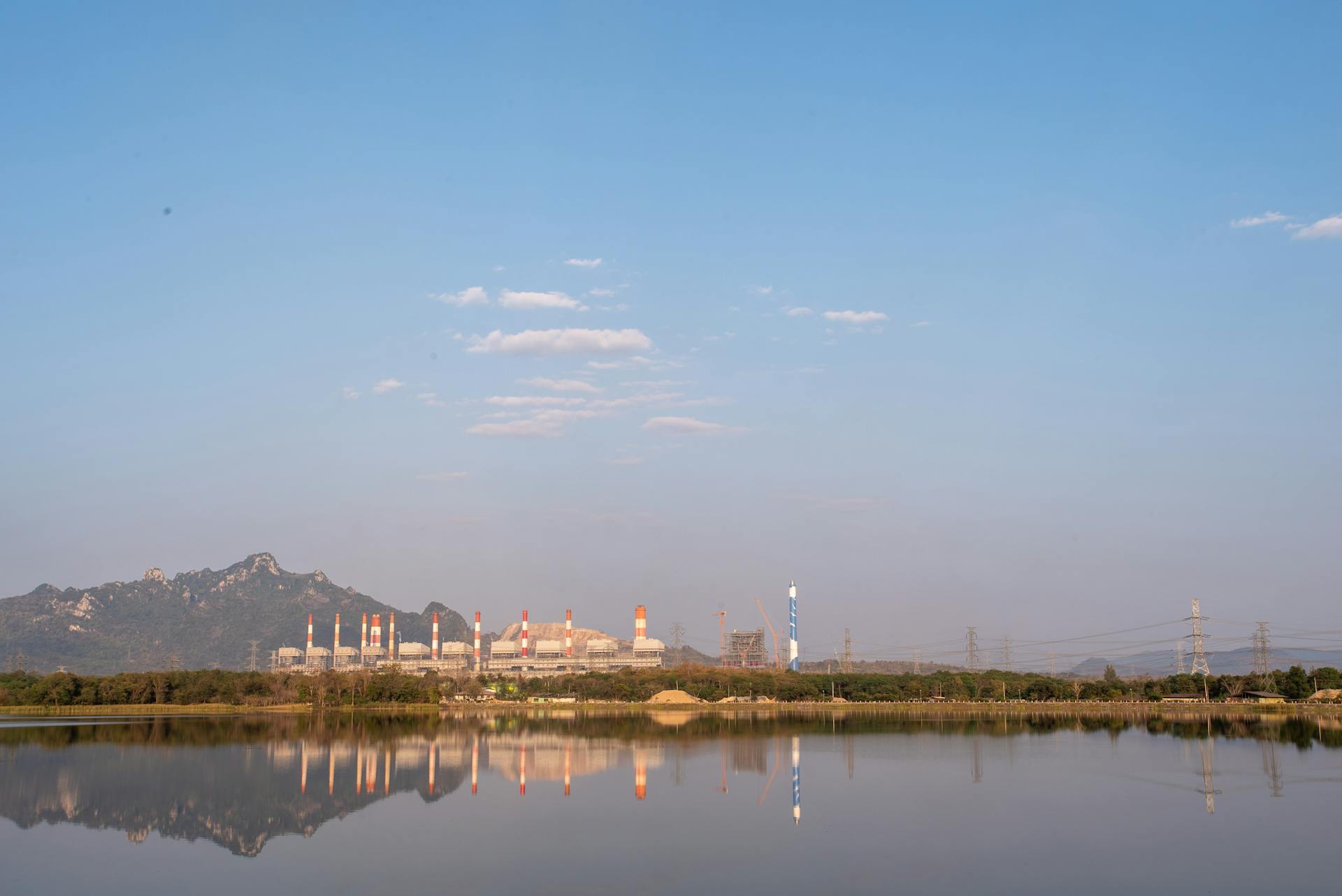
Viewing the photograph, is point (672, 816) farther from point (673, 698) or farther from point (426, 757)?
point (673, 698)

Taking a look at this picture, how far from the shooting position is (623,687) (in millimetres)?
105875

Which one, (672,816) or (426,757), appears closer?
(672,816)

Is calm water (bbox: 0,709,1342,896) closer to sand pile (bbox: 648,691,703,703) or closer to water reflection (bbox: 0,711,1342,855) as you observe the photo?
water reflection (bbox: 0,711,1342,855)

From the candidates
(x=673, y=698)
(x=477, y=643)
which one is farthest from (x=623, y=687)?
(x=477, y=643)

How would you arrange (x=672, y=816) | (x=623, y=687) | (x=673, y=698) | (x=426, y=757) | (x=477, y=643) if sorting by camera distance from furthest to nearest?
(x=477, y=643), (x=623, y=687), (x=673, y=698), (x=426, y=757), (x=672, y=816)

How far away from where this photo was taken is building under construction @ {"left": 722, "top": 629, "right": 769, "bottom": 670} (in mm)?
172000

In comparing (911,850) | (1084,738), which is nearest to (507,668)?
(1084,738)

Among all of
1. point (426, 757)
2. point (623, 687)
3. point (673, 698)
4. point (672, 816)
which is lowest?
point (673, 698)

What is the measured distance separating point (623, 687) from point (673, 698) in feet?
31.7

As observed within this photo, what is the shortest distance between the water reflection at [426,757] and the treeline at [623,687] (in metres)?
20.3

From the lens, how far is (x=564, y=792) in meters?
27.1

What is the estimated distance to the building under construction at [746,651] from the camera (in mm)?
172000

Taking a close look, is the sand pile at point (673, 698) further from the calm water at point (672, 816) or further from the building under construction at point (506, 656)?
the calm water at point (672, 816)

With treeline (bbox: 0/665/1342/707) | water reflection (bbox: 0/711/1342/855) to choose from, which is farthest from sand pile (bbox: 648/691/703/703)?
water reflection (bbox: 0/711/1342/855)
